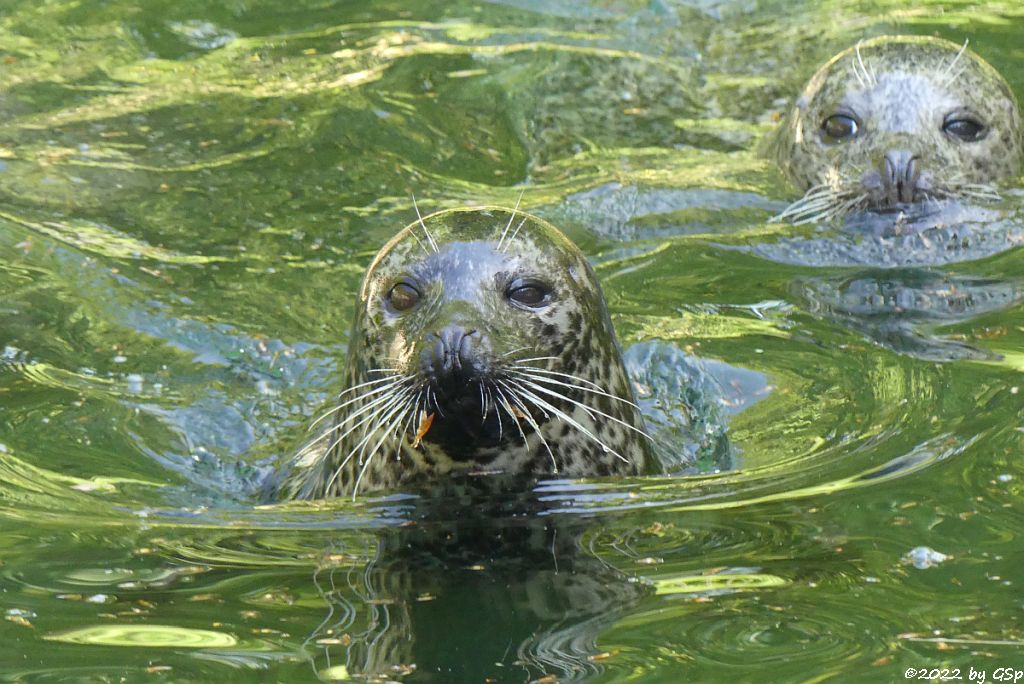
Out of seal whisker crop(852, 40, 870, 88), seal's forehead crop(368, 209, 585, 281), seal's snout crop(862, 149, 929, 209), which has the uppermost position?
seal whisker crop(852, 40, 870, 88)

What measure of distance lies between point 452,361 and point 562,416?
1.41 ft

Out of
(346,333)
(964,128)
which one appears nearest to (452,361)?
(346,333)

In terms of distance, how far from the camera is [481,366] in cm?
450

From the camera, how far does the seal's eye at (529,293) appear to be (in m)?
4.95

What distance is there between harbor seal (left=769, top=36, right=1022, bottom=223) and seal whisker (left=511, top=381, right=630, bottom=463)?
3.12 metres

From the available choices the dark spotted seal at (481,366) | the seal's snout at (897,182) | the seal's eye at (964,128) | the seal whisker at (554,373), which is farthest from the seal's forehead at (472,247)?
the seal's eye at (964,128)

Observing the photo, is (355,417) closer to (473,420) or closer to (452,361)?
(473,420)

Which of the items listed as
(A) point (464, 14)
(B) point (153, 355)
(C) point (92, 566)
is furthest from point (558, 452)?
(A) point (464, 14)

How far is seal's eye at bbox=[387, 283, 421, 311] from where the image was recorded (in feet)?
16.3

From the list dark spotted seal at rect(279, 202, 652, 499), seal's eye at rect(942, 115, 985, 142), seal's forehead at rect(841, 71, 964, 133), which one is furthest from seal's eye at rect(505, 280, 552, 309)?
seal's eye at rect(942, 115, 985, 142)

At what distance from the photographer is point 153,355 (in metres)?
6.82

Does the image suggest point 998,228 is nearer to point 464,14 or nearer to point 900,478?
point 900,478

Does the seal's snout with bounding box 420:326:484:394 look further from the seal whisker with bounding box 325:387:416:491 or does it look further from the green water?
the green water

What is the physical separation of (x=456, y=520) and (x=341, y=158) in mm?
4255
